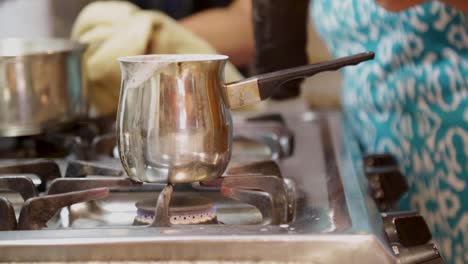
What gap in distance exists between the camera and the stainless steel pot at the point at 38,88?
795 millimetres

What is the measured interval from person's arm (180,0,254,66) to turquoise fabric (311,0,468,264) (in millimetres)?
298

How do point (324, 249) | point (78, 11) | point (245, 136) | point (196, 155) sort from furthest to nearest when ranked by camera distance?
point (78, 11)
point (245, 136)
point (196, 155)
point (324, 249)

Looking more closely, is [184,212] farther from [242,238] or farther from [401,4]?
[401,4]

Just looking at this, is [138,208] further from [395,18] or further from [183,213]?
[395,18]

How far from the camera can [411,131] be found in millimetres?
790

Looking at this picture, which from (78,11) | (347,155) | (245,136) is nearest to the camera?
(347,155)

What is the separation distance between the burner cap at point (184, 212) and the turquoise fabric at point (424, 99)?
1.00 ft

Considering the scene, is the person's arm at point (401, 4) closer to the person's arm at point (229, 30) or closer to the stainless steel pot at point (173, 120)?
the stainless steel pot at point (173, 120)

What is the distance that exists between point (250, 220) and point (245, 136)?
28 cm

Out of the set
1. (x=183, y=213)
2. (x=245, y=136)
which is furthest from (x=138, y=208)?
(x=245, y=136)

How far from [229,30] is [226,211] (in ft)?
2.01

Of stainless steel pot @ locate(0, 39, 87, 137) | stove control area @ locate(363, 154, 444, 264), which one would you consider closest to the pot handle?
stove control area @ locate(363, 154, 444, 264)

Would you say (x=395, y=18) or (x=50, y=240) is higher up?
(x=395, y=18)

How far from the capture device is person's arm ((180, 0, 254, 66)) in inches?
45.1
